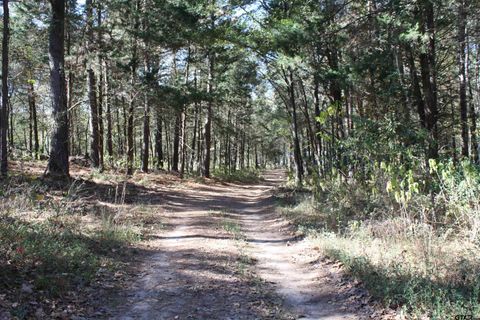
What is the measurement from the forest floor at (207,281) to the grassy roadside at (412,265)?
0.24 m

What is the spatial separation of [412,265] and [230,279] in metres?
2.67

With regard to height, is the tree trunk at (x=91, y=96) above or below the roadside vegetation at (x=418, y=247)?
above

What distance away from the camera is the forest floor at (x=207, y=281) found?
4906 millimetres

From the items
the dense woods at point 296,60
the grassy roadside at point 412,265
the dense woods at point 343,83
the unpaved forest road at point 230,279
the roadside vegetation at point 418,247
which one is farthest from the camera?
the dense woods at point 296,60

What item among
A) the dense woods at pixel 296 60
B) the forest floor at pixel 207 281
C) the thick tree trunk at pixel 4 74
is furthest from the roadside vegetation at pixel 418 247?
the thick tree trunk at pixel 4 74

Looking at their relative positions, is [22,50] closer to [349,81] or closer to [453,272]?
[349,81]

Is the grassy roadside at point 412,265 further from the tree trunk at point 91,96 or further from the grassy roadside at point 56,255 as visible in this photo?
the tree trunk at point 91,96

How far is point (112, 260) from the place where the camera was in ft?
22.3

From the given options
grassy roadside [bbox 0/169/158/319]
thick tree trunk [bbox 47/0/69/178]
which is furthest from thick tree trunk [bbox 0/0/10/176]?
grassy roadside [bbox 0/169/158/319]

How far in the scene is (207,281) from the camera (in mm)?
6137

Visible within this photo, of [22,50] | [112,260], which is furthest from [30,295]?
[22,50]

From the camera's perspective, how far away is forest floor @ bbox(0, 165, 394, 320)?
4906mm

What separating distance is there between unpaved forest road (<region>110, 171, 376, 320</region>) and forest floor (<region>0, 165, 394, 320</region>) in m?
0.01

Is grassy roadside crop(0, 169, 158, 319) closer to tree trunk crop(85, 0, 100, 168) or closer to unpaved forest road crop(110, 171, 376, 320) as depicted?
unpaved forest road crop(110, 171, 376, 320)
